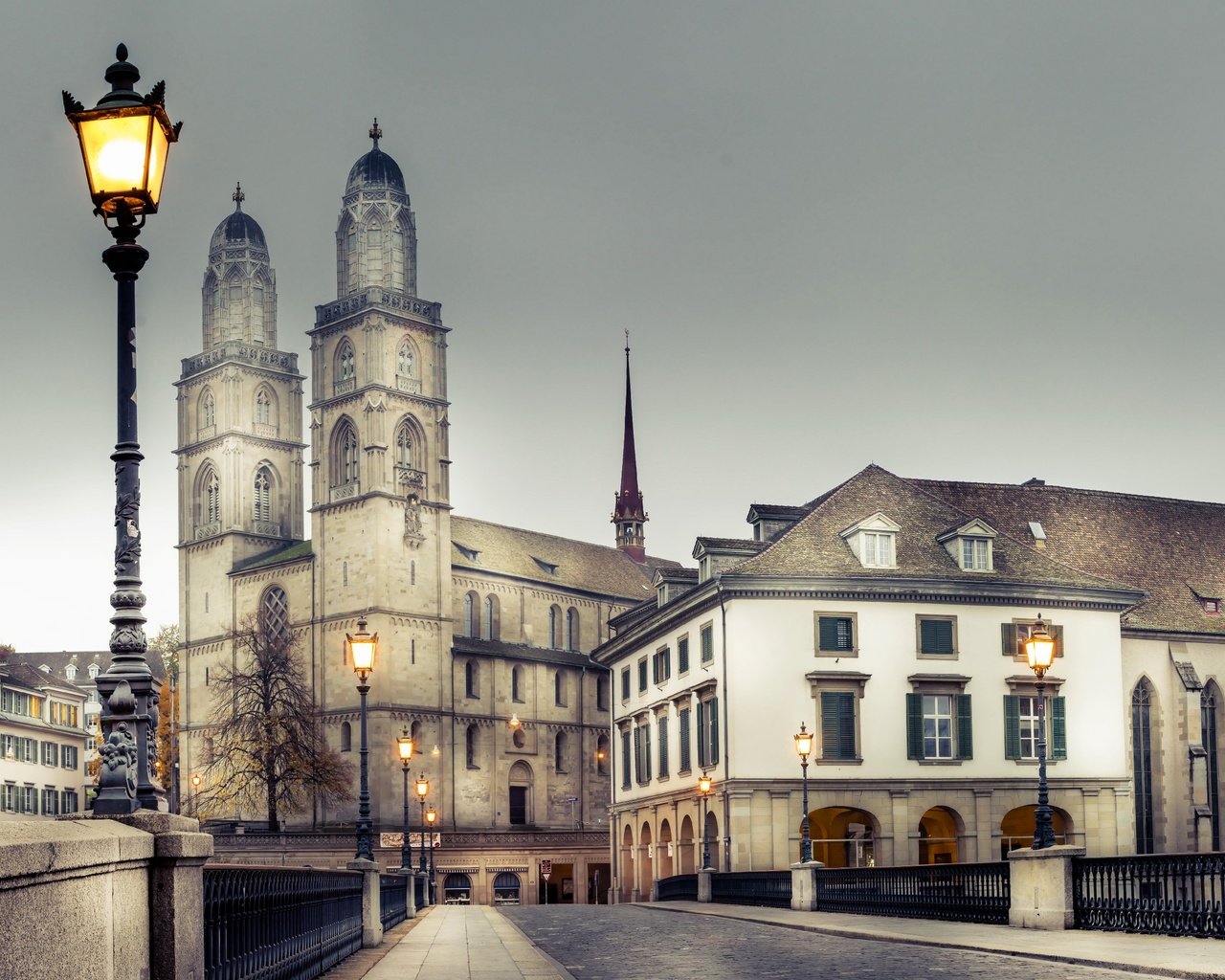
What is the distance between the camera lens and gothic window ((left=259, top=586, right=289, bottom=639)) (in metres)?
105

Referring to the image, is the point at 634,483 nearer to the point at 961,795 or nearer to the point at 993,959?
the point at 961,795

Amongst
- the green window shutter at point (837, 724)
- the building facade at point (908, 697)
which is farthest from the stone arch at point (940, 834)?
the green window shutter at point (837, 724)

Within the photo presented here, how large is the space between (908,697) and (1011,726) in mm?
4045

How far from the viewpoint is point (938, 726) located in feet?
193

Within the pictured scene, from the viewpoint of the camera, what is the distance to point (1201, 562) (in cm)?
7194

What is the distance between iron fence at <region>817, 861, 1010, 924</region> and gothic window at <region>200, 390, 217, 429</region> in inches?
3063

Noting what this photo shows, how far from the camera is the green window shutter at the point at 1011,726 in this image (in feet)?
195

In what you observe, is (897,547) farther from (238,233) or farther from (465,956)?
(238,233)

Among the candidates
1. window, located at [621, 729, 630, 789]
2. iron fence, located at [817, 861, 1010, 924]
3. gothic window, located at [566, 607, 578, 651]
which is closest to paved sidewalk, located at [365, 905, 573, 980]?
iron fence, located at [817, 861, 1010, 924]

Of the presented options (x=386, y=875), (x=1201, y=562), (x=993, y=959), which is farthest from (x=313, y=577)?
(x=993, y=959)

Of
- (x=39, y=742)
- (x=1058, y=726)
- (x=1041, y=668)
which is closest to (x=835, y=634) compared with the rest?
(x=1058, y=726)

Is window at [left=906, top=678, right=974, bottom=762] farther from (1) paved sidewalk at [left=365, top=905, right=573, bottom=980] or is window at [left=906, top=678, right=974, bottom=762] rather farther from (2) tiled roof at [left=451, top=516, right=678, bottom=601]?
(2) tiled roof at [left=451, top=516, right=678, bottom=601]

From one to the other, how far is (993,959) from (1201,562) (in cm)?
5326

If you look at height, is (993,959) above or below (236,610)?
below
